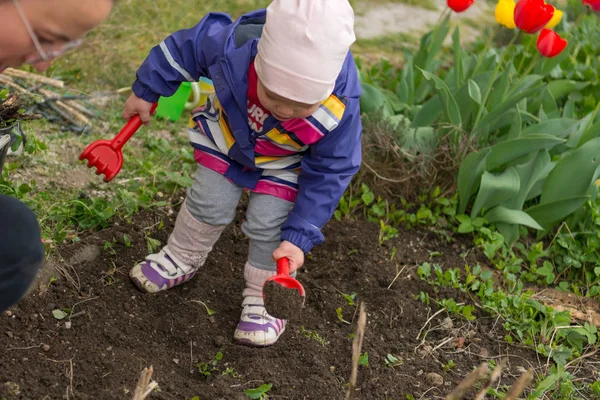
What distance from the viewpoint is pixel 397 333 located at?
2.53 m

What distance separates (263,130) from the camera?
2227mm

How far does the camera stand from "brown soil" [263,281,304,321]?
2.13 metres

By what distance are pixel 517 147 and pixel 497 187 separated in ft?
0.57

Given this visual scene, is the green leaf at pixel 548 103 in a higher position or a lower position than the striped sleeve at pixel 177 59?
lower

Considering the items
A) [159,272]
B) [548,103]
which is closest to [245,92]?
[159,272]

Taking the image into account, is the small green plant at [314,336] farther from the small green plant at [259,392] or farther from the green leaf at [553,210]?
the green leaf at [553,210]

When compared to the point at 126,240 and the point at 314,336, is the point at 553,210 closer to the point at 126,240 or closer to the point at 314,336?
the point at 314,336

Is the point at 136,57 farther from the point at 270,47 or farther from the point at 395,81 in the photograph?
the point at 270,47

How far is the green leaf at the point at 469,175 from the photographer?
116 inches

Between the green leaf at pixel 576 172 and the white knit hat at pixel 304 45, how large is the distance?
142 cm

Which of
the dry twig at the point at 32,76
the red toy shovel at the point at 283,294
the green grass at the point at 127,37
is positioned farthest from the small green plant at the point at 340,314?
the green grass at the point at 127,37

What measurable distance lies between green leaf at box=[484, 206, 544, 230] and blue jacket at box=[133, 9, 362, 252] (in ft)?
3.06

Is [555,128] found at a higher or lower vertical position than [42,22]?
lower

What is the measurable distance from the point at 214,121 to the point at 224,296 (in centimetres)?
59
